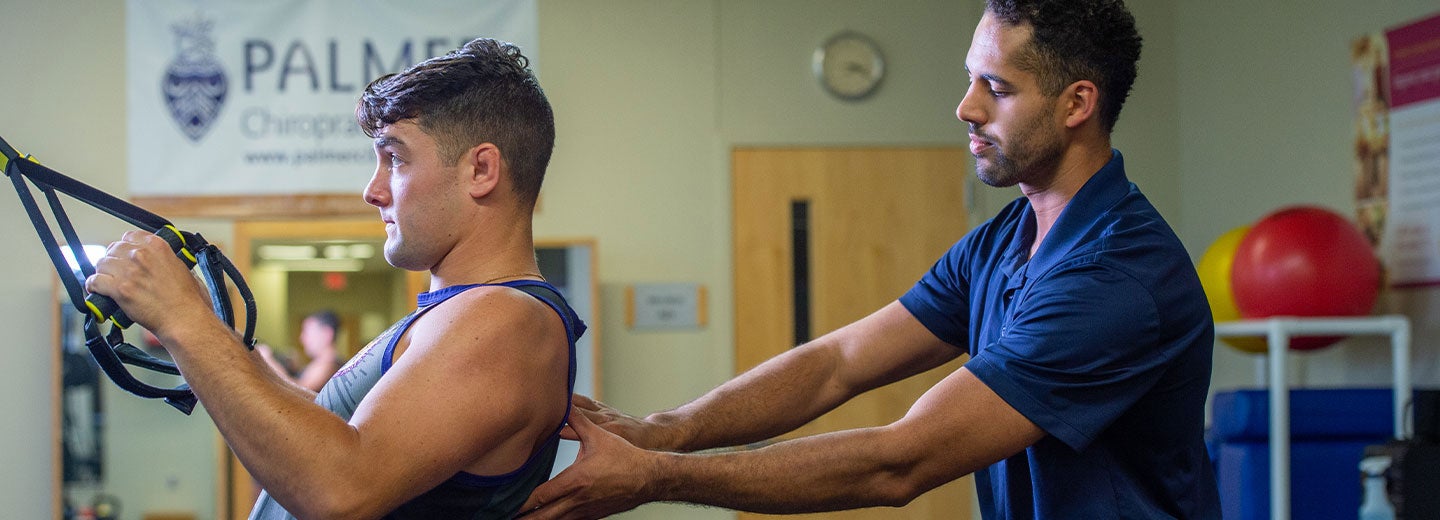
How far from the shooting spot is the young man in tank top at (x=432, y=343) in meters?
1.18

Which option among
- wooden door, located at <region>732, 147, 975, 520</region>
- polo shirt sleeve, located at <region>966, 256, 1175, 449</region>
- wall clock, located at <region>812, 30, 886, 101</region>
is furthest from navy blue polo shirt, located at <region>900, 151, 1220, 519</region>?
wall clock, located at <region>812, 30, 886, 101</region>

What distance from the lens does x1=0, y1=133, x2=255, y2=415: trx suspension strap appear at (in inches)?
51.3

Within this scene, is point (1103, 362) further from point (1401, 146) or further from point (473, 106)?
point (1401, 146)

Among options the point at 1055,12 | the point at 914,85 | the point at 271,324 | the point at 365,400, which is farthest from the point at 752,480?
the point at 914,85

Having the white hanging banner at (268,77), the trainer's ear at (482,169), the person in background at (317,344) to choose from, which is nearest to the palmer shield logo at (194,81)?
the white hanging banner at (268,77)

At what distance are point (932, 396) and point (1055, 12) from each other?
0.54 meters

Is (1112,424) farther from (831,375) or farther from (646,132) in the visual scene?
(646,132)

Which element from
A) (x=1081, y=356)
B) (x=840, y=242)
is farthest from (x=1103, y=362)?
(x=840, y=242)

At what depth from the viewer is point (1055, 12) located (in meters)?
1.67

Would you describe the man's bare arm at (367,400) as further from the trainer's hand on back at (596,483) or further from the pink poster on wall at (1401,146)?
the pink poster on wall at (1401,146)

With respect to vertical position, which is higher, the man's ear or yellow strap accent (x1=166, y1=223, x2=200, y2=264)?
the man's ear

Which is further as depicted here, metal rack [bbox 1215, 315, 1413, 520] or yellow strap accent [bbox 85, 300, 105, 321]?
metal rack [bbox 1215, 315, 1413, 520]

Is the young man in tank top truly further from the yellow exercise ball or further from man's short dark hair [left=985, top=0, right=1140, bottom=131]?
the yellow exercise ball

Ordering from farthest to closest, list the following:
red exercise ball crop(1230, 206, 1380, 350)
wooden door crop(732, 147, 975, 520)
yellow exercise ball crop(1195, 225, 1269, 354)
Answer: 1. wooden door crop(732, 147, 975, 520)
2. yellow exercise ball crop(1195, 225, 1269, 354)
3. red exercise ball crop(1230, 206, 1380, 350)
